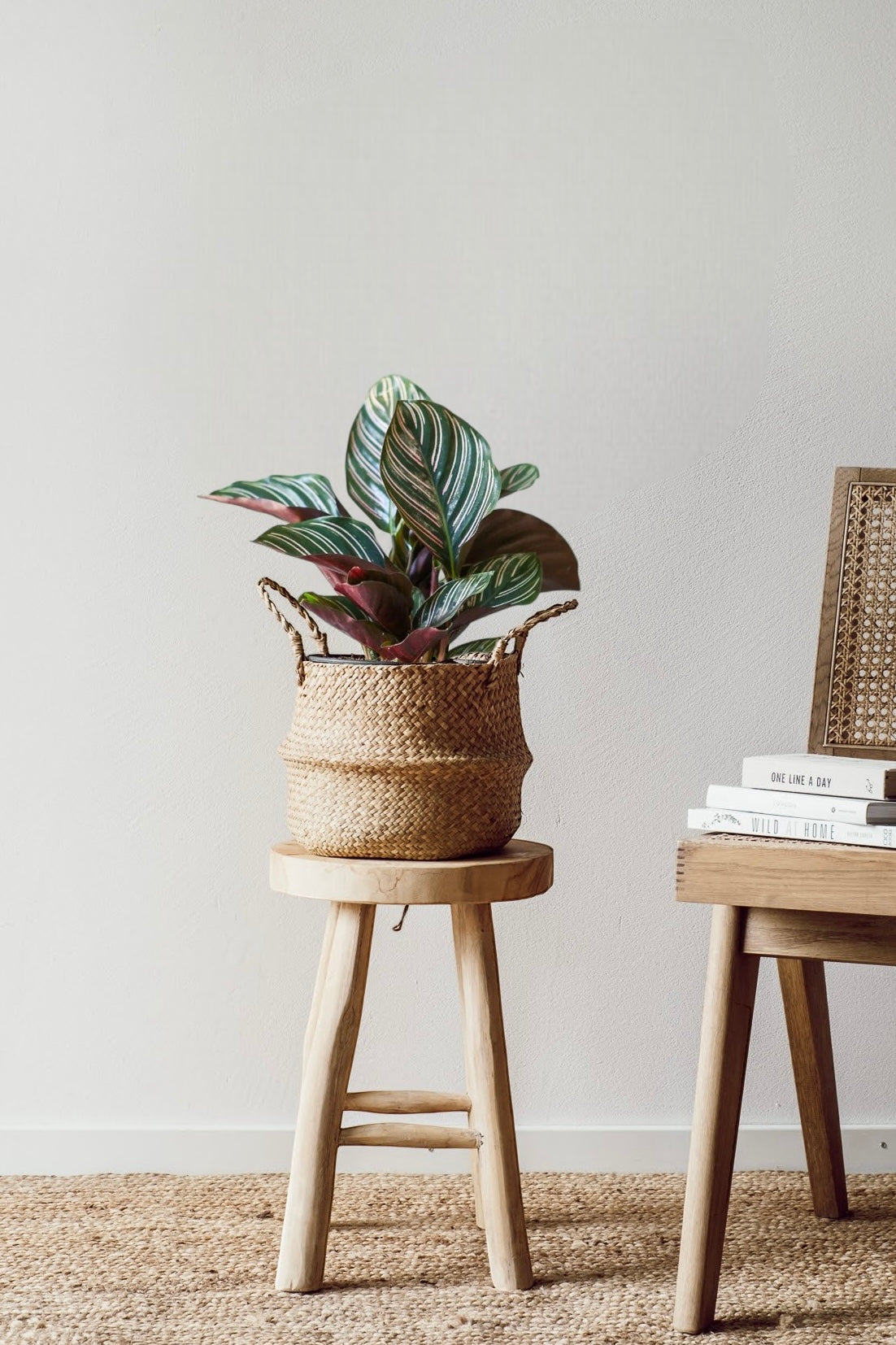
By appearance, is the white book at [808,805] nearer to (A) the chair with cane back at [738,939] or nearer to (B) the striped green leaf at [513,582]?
(A) the chair with cane back at [738,939]

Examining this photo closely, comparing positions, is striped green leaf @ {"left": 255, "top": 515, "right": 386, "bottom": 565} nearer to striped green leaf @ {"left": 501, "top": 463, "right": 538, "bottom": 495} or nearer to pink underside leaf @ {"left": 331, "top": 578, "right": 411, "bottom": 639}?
pink underside leaf @ {"left": 331, "top": 578, "right": 411, "bottom": 639}

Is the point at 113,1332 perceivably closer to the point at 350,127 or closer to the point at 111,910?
the point at 111,910

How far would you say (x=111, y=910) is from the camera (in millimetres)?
1466

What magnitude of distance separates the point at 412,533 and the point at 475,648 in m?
0.14

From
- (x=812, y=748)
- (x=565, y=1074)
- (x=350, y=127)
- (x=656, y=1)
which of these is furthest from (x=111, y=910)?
(x=656, y=1)

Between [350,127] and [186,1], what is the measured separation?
0.81ft

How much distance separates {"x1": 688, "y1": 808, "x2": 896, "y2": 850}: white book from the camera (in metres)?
1.01

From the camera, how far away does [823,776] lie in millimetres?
1067

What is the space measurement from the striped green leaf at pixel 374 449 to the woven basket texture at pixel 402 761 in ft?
→ 0.51

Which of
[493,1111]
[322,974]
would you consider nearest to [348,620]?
[322,974]

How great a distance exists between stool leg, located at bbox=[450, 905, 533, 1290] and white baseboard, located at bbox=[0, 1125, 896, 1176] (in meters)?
0.32

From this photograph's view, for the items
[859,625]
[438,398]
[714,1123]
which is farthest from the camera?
[438,398]

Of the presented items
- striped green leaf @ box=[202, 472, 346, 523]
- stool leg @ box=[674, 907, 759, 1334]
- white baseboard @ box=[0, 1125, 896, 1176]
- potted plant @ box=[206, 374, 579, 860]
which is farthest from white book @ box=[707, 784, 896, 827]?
white baseboard @ box=[0, 1125, 896, 1176]

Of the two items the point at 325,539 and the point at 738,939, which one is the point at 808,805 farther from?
the point at 325,539
